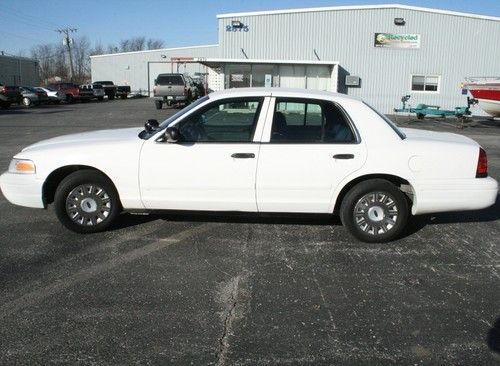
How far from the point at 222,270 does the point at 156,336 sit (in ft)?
4.18

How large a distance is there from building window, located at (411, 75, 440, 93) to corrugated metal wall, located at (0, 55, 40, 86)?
36.3 m

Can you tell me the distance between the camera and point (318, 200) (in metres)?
5.28

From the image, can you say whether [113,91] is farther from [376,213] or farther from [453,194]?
[453,194]

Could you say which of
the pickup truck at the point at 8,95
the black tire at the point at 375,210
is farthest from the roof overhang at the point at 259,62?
the black tire at the point at 375,210

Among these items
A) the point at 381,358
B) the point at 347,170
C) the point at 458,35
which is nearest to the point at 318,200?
the point at 347,170

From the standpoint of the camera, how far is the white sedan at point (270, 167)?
17.0 ft

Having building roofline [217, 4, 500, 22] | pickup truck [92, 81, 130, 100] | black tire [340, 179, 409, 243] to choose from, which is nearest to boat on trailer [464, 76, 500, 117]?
building roofline [217, 4, 500, 22]

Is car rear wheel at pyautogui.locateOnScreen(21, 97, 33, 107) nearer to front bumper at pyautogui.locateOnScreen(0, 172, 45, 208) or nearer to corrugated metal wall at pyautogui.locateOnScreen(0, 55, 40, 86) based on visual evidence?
corrugated metal wall at pyautogui.locateOnScreen(0, 55, 40, 86)

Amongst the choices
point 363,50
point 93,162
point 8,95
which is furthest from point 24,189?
point 8,95

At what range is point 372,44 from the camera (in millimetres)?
27562

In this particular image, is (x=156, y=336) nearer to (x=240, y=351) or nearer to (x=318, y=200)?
(x=240, y=351)

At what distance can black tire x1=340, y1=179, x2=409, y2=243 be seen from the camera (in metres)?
5.27

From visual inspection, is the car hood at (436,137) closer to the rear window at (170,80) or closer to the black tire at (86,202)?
the black tire at (86,202)

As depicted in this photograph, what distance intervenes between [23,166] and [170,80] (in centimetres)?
2701
